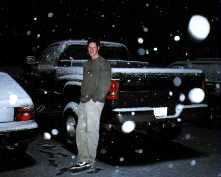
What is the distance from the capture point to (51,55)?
394 inches

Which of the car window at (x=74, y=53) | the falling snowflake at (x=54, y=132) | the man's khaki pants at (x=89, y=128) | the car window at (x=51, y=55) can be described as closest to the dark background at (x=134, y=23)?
the car window at (x=51, y=55)

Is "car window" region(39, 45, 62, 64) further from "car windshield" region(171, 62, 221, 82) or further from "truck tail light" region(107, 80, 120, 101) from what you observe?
"car windshield" region(171, 62, 221, 82)

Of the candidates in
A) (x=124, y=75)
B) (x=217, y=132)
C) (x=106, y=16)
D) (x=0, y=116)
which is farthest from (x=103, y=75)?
(x=106, y=16)

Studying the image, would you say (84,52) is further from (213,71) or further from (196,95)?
(213,71)

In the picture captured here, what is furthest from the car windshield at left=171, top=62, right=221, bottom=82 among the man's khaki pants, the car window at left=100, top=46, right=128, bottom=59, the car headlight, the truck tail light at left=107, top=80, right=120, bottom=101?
the man's khaki pants

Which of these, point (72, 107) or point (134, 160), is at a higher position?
point (72, 107)

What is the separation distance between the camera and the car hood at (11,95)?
6144mm

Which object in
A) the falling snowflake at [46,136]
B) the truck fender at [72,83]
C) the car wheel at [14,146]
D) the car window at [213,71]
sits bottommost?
the falling snowflake at [46,136]

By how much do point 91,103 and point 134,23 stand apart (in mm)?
16835

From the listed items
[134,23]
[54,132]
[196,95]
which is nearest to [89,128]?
[196,95]

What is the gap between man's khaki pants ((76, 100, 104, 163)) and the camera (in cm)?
661

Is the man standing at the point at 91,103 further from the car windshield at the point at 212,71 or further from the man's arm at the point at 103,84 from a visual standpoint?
the car windshield at the point at 212,71

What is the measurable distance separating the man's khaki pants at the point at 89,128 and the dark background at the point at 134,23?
15.6 meters

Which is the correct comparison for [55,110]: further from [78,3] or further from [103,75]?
[78,3]
